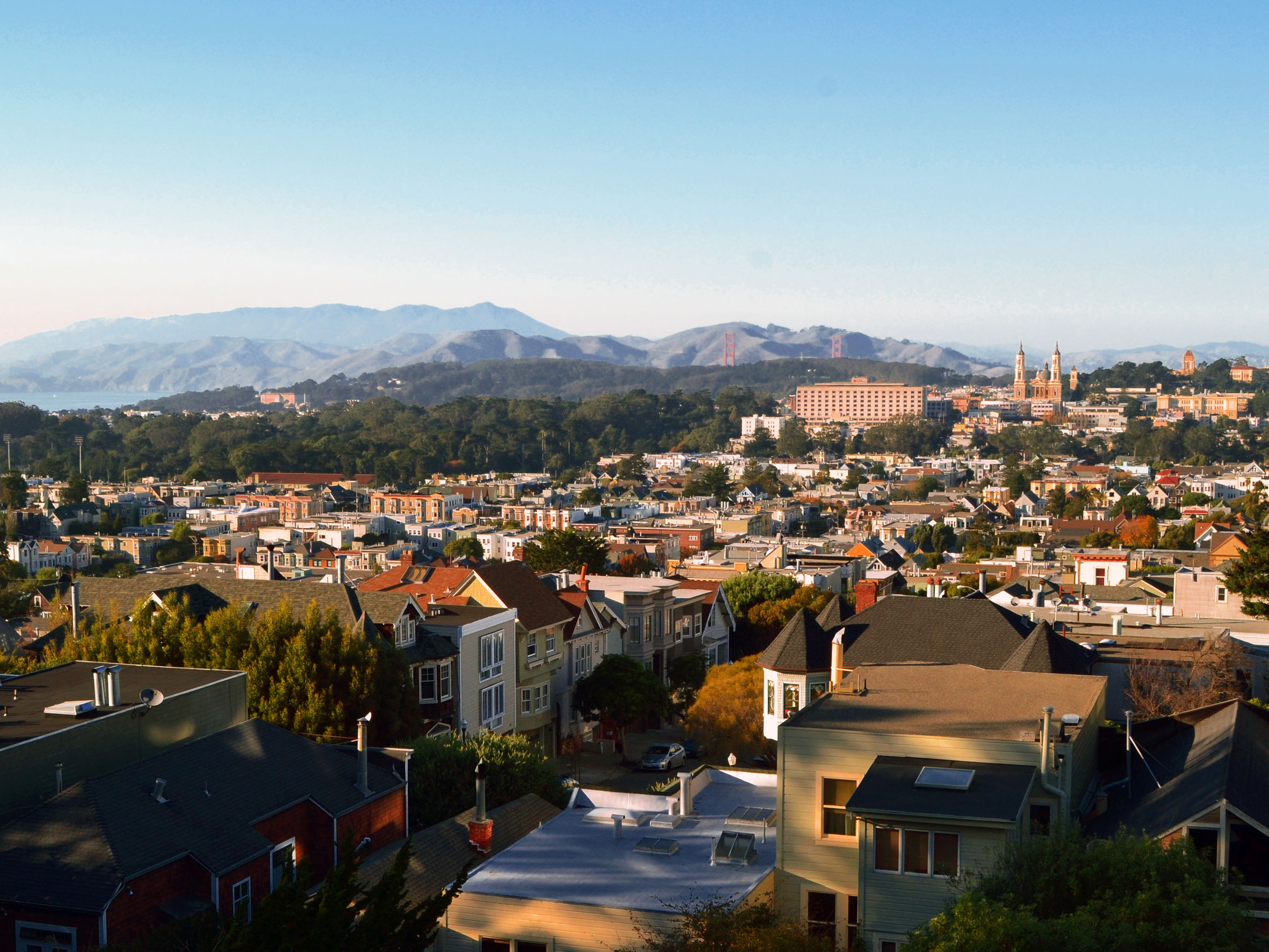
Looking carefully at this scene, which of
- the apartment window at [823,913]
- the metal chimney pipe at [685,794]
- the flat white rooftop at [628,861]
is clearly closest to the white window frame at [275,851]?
the flat white rooftop at [628,861]

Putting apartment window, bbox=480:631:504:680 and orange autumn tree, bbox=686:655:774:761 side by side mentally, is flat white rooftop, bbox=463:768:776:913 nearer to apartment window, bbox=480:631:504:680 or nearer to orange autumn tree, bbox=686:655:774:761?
orange autumn tree, bbox=686:655:774:761

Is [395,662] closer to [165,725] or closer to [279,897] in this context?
[165,725]

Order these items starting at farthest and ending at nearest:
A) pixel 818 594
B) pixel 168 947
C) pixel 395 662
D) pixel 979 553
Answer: pixel 979 553 → pixel 818 594 → pixel 395 662 → pixel 168 947

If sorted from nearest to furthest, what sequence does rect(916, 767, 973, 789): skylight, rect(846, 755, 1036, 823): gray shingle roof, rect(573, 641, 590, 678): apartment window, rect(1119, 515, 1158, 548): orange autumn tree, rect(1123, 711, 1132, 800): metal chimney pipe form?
rect(846, 755, 1036, 823): gray shingle roof → rect(916, 767, 973, 789): skylight → rect(1123, 711, 1132, 800): metal chimney pipe → rect(573, 641, 590, 678): apartment window → rect(1119, 515, 1158, 548): orange autumn tree

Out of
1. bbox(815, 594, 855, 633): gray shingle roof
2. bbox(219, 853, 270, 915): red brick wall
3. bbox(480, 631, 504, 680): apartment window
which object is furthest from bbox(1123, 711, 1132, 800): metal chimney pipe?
bbox(480, 631, 504, 680): apartment window

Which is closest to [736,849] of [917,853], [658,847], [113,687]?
[658,847]

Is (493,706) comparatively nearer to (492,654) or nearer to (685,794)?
(492,654)

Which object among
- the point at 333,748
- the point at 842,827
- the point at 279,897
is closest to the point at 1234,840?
the point at 842,827

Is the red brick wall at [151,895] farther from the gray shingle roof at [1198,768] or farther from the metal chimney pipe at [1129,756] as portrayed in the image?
the metal chimney pipe at [1129,756]
